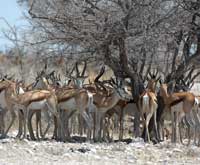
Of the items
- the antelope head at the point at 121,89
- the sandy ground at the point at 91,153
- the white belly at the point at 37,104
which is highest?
the antelope head at the point at 121,89

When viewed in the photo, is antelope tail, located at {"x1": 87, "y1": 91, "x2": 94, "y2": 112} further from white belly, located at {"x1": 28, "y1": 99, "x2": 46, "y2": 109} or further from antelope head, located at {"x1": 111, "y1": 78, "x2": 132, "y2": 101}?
white belly, located at {"x1": 28, "y1": 99, "x2": 46, "y2": 109}

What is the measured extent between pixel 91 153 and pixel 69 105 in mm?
3836

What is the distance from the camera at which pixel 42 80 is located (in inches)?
886

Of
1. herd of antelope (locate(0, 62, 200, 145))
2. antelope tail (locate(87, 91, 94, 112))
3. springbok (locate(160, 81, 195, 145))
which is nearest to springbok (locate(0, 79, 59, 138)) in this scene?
herd of antelope (locate(0, 62, 200, 145))

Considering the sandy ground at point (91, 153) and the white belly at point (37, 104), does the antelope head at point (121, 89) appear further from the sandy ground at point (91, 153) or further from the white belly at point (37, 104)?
the white belly at point (37, 104)

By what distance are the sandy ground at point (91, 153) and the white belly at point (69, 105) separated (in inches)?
58.2

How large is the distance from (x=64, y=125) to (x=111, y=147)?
3101 mm

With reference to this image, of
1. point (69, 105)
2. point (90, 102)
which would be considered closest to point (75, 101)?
point (69, 105)

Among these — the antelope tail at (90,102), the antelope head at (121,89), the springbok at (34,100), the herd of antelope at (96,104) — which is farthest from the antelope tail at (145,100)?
the springbok at (34,100)

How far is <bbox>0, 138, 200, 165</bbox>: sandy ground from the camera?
Result: 15.0 metres

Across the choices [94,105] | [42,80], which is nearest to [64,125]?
[94,105]

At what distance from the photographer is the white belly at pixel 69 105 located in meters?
19.8

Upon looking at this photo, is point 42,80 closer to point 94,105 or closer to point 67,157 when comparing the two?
point 94,105

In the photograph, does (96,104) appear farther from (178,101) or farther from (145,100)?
(178,101)
